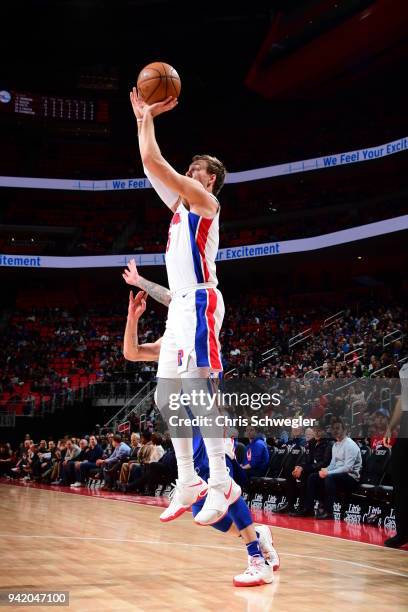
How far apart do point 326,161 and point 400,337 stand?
9572mm

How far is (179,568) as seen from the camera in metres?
5.25

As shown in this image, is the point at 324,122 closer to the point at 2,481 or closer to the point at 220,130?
the point at 220,130

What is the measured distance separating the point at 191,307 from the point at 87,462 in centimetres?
1232

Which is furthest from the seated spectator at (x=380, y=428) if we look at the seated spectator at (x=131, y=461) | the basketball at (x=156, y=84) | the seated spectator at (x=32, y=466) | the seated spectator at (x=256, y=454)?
the seated spectator at (x=32, y=466)

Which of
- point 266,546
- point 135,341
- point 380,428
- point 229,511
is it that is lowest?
point 266,546

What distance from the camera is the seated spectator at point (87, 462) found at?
15.4 meters

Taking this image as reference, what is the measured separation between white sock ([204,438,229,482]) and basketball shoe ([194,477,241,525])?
0.03 metres

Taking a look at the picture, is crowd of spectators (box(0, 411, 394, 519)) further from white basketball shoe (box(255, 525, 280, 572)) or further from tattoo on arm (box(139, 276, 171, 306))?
tattoo on arm (box(139, 276, 171, 306))

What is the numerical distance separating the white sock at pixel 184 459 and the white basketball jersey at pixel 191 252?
899 mm

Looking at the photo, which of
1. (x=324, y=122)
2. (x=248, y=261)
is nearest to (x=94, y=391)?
(x=248, y=261)

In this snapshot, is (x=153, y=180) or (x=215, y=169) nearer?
(x=153, y=180)

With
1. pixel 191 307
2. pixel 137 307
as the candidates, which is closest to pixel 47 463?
pixel 137 307

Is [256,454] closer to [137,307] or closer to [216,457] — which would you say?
[137,307]

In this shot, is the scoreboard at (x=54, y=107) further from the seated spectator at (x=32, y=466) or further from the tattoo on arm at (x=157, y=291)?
the tattoo on arm at (x=157, y=291)
